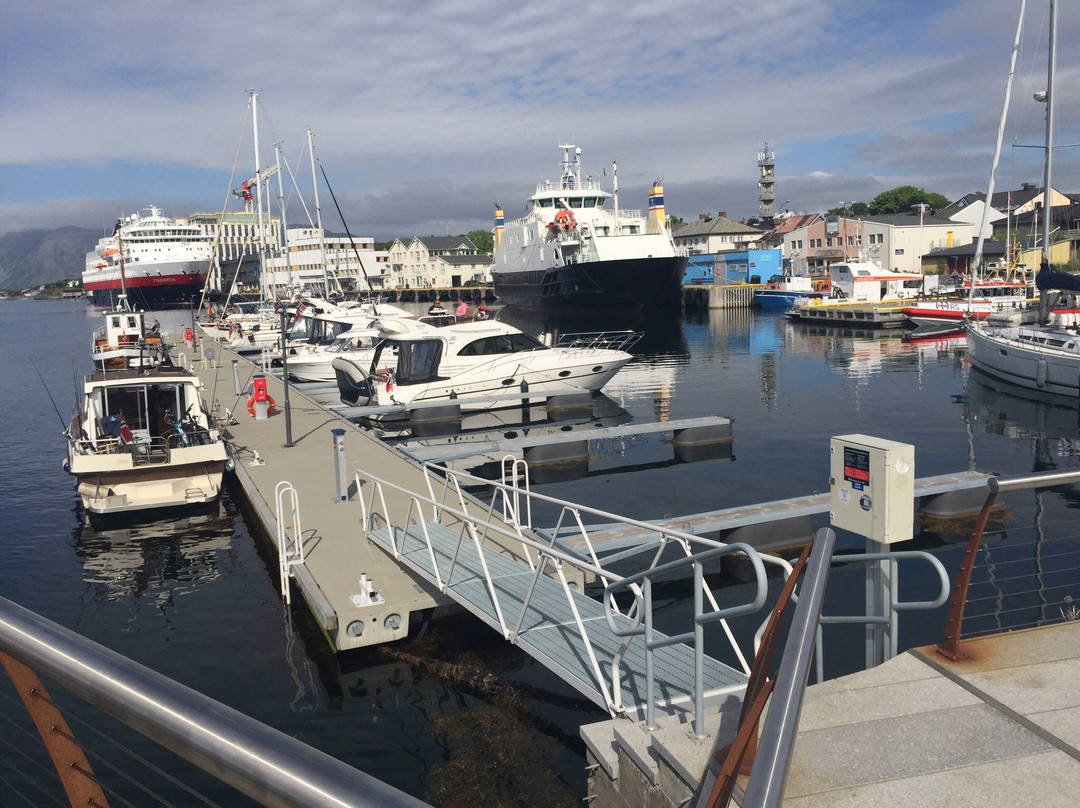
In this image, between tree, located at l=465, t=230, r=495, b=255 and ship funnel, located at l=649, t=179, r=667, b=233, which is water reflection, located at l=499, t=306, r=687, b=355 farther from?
tree, located at l=465, t=230, r=495, b=255

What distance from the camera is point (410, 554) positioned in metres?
9.73

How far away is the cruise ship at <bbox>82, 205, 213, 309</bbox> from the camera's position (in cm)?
10062

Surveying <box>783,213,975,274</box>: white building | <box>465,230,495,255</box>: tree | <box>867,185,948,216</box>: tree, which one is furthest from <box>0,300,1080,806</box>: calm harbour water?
<box>465,230,495,255</box>: tree

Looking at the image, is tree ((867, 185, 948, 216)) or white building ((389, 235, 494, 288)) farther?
white building ((389, 235, 494, 288))

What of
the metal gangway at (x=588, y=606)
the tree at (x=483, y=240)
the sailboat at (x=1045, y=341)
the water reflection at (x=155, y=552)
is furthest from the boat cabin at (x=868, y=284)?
the tree at (x=483, y=240)

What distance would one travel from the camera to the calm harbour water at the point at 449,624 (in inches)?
311

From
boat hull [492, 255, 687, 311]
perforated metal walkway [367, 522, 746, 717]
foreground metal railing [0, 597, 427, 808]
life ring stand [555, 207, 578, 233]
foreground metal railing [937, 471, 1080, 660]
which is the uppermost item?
life ring stand [555, 207, 578, 233]

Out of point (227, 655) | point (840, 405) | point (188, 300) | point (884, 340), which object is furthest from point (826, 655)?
point (188, 300)

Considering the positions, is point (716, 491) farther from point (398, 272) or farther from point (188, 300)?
point (398, 272)

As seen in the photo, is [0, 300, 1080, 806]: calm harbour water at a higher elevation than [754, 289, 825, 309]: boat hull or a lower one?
lower

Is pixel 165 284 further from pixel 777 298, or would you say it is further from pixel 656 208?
pixel 777 298

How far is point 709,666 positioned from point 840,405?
21.1 metres

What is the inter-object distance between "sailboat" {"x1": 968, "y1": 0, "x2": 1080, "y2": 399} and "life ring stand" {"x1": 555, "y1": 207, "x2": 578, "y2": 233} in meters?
36.4

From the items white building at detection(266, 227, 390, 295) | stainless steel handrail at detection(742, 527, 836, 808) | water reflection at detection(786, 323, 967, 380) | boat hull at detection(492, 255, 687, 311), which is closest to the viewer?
stainless steel handrail at detection(742, 527, 836, 808)
